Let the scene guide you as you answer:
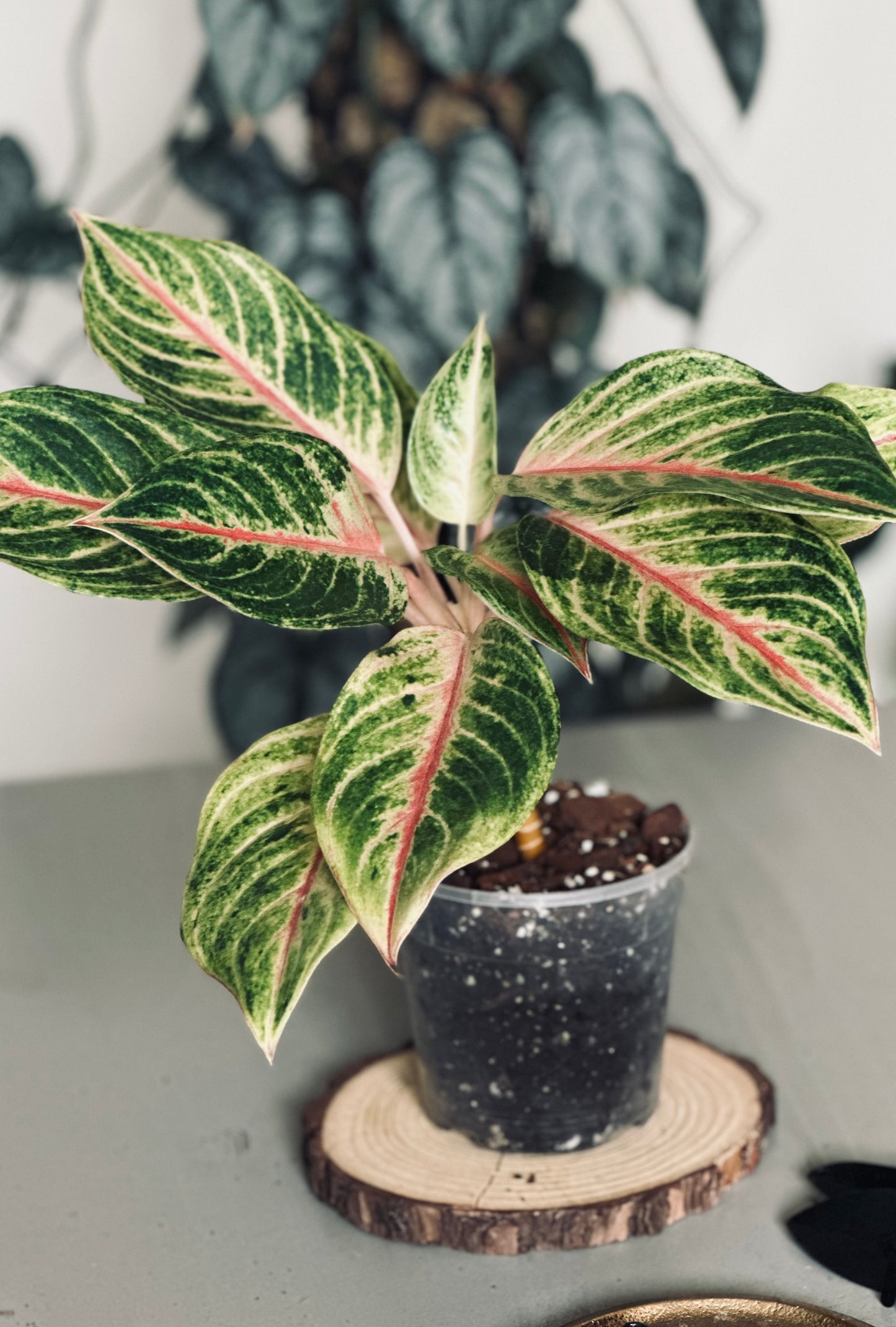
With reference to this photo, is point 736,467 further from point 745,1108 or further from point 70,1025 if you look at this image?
point 70,1025

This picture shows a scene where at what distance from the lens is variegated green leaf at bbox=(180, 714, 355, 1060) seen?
1.92 ft

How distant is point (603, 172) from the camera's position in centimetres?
165

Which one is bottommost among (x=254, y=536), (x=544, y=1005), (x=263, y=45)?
(x=544, y=1005)

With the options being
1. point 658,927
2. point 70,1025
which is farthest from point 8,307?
point 658,927

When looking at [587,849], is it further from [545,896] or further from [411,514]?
[411,514]

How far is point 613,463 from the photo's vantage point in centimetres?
56

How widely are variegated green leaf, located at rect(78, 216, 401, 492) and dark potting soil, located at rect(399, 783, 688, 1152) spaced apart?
238 mm

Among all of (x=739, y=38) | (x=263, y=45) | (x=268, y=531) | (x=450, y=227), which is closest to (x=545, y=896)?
(x=268, y=531)

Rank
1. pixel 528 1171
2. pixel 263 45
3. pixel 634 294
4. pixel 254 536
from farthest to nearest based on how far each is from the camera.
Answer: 1. pixel 634 294
2. pixel 263 45
3. pixel 528 1171
4. pixel 254 536

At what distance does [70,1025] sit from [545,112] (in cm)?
128

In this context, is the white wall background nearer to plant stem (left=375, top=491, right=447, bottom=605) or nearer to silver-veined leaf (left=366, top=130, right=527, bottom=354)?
silver-veined leaf (left=366, top=130, right=527, bottom=354)

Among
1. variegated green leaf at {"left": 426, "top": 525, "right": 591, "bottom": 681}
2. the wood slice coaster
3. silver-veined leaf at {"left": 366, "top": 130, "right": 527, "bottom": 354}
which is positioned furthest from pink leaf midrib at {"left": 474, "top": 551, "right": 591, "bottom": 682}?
silver-veined leaf at {"left": 366, "top": 130, "right": 527, "bottom": 354}

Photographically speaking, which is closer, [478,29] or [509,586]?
[509,586]

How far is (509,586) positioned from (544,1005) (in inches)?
9.7
